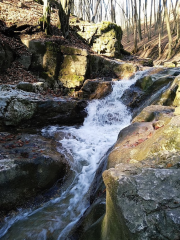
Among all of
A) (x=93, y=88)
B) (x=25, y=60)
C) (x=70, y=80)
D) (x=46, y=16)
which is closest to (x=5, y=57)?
(x=25, y=60)

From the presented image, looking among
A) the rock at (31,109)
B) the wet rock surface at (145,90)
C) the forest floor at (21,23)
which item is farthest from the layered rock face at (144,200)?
the forest floor at (21,23)

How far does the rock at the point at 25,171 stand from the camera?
3922 mm

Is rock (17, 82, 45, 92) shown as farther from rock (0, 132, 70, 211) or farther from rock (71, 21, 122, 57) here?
rock (71, 21, 122, 57)

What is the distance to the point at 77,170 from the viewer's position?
543 cm

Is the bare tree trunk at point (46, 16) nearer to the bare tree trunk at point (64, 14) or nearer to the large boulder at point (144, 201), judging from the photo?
the bare tree trunk at point (64, 14)

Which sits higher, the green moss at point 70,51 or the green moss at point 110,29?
the green moss at point 110,29

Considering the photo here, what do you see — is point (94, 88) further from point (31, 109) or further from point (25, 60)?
point (31, 109)

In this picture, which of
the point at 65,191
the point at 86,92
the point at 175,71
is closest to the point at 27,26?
the point at 86,92

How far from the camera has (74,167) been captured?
18.0 ft

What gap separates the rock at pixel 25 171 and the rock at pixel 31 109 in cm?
197

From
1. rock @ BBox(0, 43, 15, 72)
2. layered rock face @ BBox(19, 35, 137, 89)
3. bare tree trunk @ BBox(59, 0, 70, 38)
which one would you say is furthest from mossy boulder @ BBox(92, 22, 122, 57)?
rock @ BBox(0, 43, 15, 72)

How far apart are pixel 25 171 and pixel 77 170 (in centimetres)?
169

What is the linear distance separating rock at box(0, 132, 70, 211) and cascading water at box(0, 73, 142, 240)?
0.37 metres

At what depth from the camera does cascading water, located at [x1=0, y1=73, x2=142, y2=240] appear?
3.59 meters
